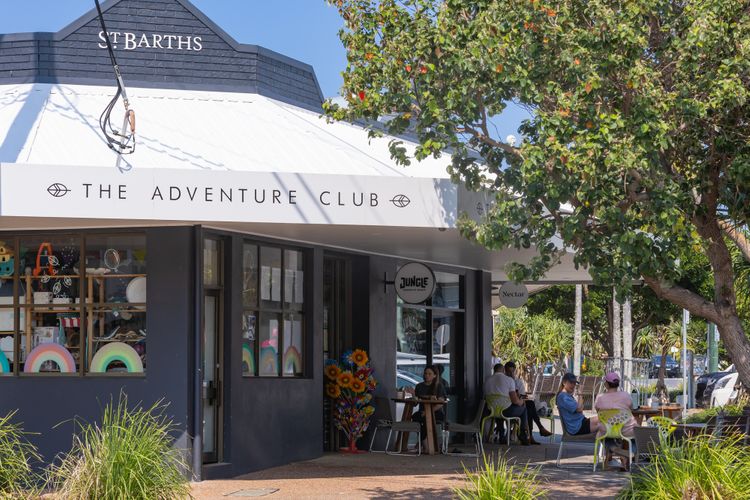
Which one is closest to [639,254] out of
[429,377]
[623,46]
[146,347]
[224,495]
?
[623,46]

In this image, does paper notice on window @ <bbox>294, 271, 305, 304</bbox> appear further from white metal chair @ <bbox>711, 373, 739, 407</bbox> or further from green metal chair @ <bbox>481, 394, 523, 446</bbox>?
white metal chair @ <bbox>711, 373, 739, 407</bbox>

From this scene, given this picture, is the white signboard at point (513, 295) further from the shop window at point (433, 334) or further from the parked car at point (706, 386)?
the parked car at point (706, 386)

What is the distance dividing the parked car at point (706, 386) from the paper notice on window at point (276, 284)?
59.3 ft

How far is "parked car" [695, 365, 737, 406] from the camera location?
96.8ft

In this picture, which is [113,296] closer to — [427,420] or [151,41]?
[151,41]

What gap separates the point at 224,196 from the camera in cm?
1148

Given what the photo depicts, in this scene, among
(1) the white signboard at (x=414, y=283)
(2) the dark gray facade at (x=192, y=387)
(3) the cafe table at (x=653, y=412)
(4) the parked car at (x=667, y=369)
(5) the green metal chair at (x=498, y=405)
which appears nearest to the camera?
(2) the dark gray facade at (x=192, y=387)

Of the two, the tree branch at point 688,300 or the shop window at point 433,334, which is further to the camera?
the shop window at point 433,334

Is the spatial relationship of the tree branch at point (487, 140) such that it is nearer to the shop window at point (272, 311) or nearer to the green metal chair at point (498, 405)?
the shop window at point (272, 311)

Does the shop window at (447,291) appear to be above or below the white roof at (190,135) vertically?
below

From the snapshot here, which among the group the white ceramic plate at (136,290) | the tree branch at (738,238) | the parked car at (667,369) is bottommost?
the parked car at (667,369)

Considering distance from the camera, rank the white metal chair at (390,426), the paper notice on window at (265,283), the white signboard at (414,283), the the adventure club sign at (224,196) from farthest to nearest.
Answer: the white signboard at (414,283), the white metal chair at (390,426), the paper notice on window at (265,283), the the adventure club sign at (224,196)

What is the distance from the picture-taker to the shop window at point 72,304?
1240 cm

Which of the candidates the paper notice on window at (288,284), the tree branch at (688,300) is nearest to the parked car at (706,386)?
the paper notice on window at (288,284)
